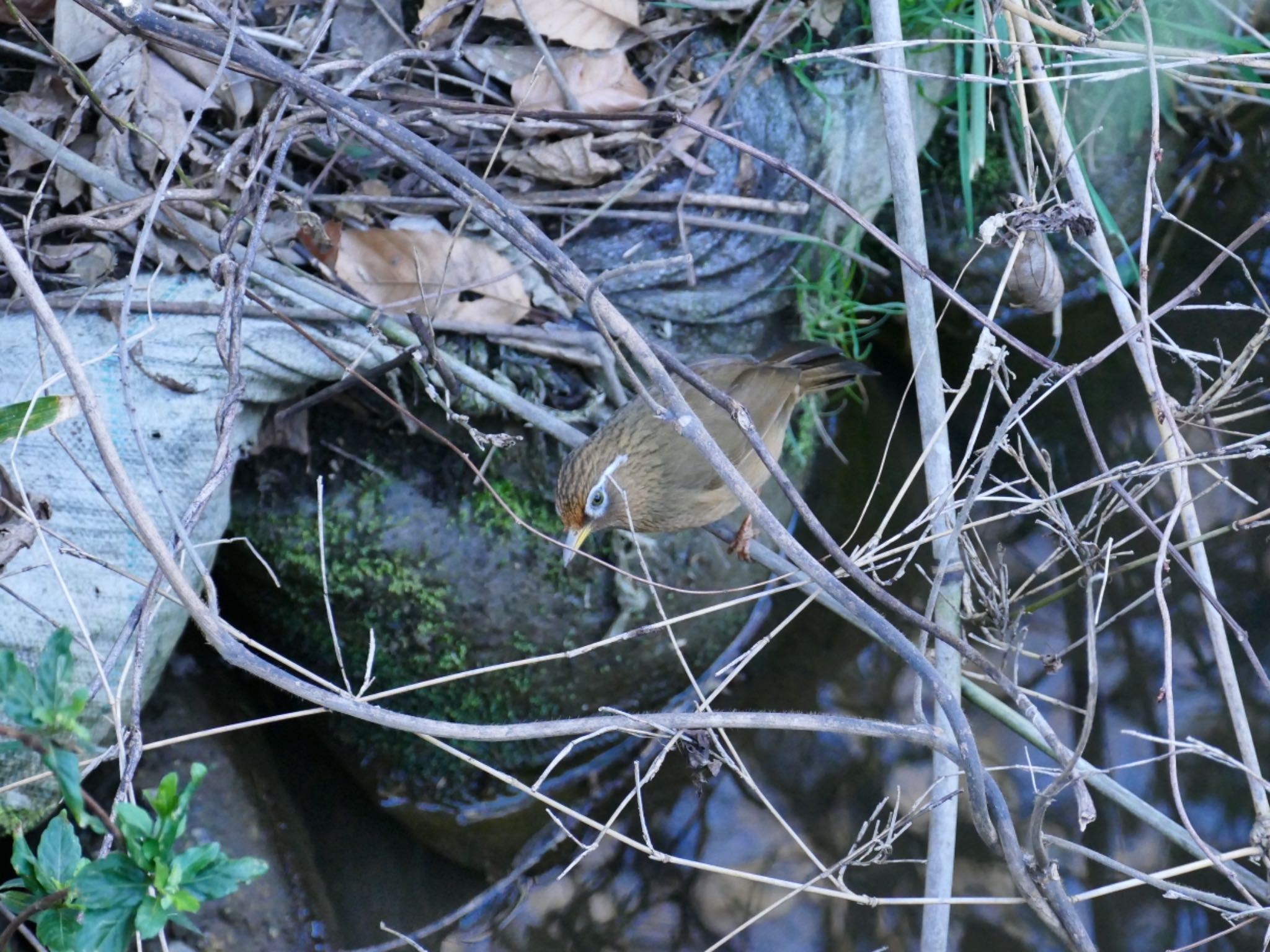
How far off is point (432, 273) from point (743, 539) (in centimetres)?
138

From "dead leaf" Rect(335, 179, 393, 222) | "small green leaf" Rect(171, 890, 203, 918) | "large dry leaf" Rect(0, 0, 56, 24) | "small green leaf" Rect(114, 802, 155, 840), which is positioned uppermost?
"large dry leaf" Rect(0, 0, 56, 24)

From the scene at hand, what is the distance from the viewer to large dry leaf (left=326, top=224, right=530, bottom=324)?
3.50 meters

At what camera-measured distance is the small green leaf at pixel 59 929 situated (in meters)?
1.80

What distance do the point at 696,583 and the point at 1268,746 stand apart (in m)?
2.28

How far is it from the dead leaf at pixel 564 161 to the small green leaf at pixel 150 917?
2674mm

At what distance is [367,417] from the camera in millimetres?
3736

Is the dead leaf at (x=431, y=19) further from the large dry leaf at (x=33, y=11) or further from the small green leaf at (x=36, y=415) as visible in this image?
the small green leaf at (x=36, y=415)

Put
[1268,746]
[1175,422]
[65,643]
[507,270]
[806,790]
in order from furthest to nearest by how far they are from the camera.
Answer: [806,790] < [1268,746] < [507,270] < [1175,422] < [65,643]

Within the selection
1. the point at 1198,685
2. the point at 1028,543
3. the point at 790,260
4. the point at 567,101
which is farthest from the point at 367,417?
the point at 1198,685

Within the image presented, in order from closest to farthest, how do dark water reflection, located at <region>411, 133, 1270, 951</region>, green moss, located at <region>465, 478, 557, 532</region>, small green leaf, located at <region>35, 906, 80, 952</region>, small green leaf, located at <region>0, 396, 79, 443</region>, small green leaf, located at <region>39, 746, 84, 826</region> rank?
small green leaf, located at <region>39, 746, 84, 826</region>
small green leaf, located at <region>35, 906, 80, 952</region>
small green leaf, located at <region>0, 396, 79, 443</region>
green moss, located at <region>465, 478, 557, 532</region>
dark water reflection, located at <region>411, 133, 1270, 951</region>

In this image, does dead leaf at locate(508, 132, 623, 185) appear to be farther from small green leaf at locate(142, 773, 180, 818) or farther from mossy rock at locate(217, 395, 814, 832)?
small green leaf at locate(142, 773, 180, 818)

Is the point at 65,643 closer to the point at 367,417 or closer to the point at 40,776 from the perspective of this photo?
the point at 40,776

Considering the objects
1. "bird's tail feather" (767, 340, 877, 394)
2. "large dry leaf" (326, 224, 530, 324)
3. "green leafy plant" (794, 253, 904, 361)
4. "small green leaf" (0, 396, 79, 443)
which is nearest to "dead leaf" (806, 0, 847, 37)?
"green leafy plant" (794, 253, 904, 361)

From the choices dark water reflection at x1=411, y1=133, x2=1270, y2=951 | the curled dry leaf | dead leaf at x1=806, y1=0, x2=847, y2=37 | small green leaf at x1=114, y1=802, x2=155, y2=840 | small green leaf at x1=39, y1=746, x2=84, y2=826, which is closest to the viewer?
small green leaf at x1=39, y1=746, x2=84, y2=826
